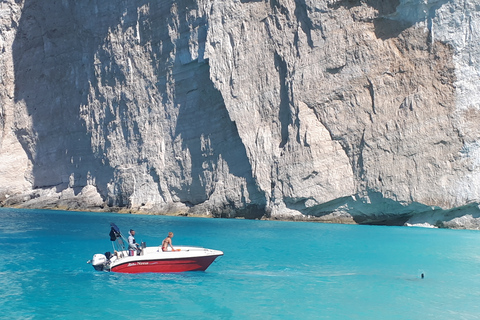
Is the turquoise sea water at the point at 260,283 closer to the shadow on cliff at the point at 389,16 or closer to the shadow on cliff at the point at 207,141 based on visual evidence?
the shadow on cliff at the point at 207,141

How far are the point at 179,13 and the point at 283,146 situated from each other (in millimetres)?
12973

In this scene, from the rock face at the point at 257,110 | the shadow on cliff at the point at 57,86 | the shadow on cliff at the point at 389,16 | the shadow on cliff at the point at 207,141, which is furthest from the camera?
the shadow on cliff at the point at 57,86

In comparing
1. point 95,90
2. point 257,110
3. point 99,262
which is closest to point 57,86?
point 95,90

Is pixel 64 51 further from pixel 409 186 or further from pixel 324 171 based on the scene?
pixel 409 186

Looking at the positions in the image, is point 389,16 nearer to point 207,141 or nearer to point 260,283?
point 207,141

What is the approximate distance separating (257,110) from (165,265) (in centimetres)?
2242

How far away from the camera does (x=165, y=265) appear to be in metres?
12.6

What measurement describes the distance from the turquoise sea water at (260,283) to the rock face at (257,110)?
10508 millimetres

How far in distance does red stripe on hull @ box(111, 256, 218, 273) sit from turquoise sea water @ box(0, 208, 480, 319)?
0.72 feet

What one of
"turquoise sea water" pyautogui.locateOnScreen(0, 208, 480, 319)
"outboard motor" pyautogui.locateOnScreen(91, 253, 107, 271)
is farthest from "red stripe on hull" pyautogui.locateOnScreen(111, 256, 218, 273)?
"outboard motor" pyautogui.locateOnScreen(91, 253, 107, 271)

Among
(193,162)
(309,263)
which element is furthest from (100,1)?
(309,263)

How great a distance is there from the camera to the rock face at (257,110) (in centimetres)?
2814

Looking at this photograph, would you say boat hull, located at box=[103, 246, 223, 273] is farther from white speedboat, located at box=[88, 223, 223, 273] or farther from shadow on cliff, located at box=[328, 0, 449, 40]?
shadow on cliff, located at box=[328, 0, 449, 40]

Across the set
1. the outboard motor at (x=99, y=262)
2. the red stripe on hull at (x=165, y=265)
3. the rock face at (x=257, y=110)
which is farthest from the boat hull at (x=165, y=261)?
the rock face at (x=257, y=110)
